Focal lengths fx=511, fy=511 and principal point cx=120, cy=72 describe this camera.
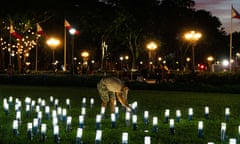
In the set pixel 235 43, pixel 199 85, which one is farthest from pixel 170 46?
pixel 235 43

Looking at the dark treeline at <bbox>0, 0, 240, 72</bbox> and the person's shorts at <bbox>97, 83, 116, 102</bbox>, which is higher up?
the dark treeline at <bbox>0, 0, 240, 72</bbox>

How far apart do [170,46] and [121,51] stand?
9275 mm

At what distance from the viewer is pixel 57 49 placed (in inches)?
2832

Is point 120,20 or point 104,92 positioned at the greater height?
point 120,20

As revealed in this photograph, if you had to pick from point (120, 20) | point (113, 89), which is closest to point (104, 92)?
point (113, 89)

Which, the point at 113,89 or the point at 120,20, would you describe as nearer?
the point at 113,89

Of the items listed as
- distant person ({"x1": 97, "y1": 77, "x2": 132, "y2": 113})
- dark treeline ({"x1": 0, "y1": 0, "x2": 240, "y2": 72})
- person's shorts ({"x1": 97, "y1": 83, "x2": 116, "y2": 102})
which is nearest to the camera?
distant person ({"x1": 97, "y1": 77, "x2": 132, "y2": 113})

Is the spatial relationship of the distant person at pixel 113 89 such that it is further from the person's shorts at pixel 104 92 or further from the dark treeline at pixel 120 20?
the dark treeline at pixel 120 20

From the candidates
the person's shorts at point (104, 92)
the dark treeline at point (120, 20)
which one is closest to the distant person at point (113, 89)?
the person's shorts at point (104, 92)

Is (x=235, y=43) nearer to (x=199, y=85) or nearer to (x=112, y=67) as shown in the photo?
(x=112, y=67)

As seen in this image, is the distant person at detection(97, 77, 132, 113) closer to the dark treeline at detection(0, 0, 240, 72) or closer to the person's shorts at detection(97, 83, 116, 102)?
the person's shorts at detection(97, 83, 116, 102)

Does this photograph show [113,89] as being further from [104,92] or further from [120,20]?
[120,20]

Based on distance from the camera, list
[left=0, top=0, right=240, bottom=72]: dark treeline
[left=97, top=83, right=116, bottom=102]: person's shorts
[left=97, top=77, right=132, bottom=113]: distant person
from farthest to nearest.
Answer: [left=0, top=0, right=240, bottom=72]: dark treeline
[left=97, top=83, right=116, bottom=102]: person's shorts
[left=97, top=77, right=132, bottom=113]: distant person

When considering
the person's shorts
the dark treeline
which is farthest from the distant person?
the dark treeline
